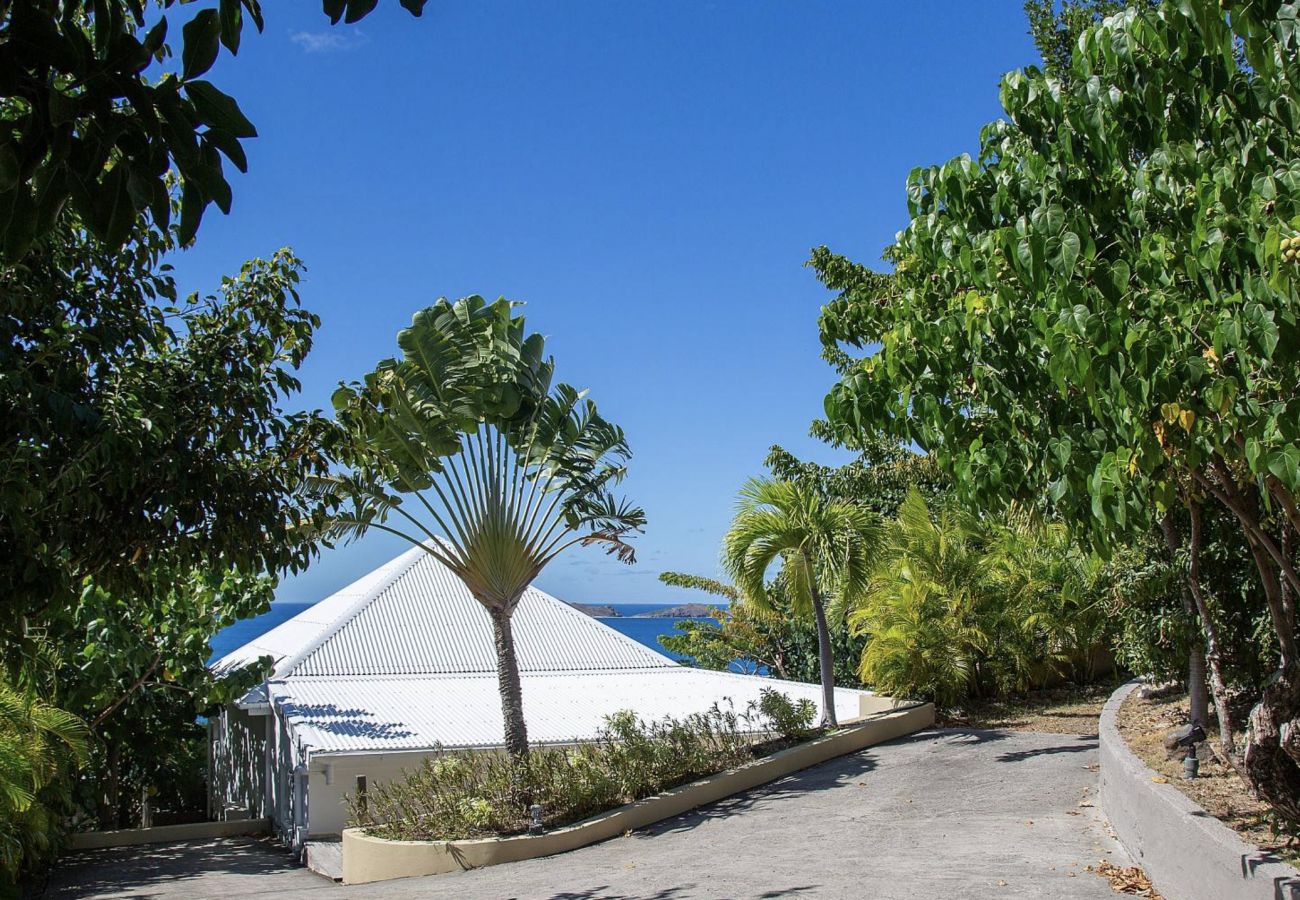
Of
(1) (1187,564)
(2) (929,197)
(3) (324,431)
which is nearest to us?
(2) (929,197)

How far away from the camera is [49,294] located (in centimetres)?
645

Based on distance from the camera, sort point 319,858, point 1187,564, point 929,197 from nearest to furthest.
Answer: point 929,197, point 1187,564, point 319,858

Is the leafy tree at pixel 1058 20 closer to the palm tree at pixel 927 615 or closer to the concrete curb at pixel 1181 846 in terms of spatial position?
the palm tree at pixel 927 615

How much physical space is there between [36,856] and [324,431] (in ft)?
27.2

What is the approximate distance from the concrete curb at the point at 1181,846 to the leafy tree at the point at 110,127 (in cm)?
578

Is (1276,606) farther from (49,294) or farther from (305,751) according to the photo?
(305,751)

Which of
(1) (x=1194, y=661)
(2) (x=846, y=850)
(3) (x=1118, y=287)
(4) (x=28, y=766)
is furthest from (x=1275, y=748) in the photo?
(4) (x=28, y=766)

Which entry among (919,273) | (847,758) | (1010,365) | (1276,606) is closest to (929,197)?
(919,273)

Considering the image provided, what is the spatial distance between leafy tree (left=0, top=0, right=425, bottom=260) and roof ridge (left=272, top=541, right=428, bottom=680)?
1576 centimetres

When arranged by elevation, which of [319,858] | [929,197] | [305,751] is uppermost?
[929,197]

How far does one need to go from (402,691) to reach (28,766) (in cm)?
840

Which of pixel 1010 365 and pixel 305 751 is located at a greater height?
pixel 1010 365

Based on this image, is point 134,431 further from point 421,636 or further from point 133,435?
point 421,636

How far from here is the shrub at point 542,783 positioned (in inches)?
469
